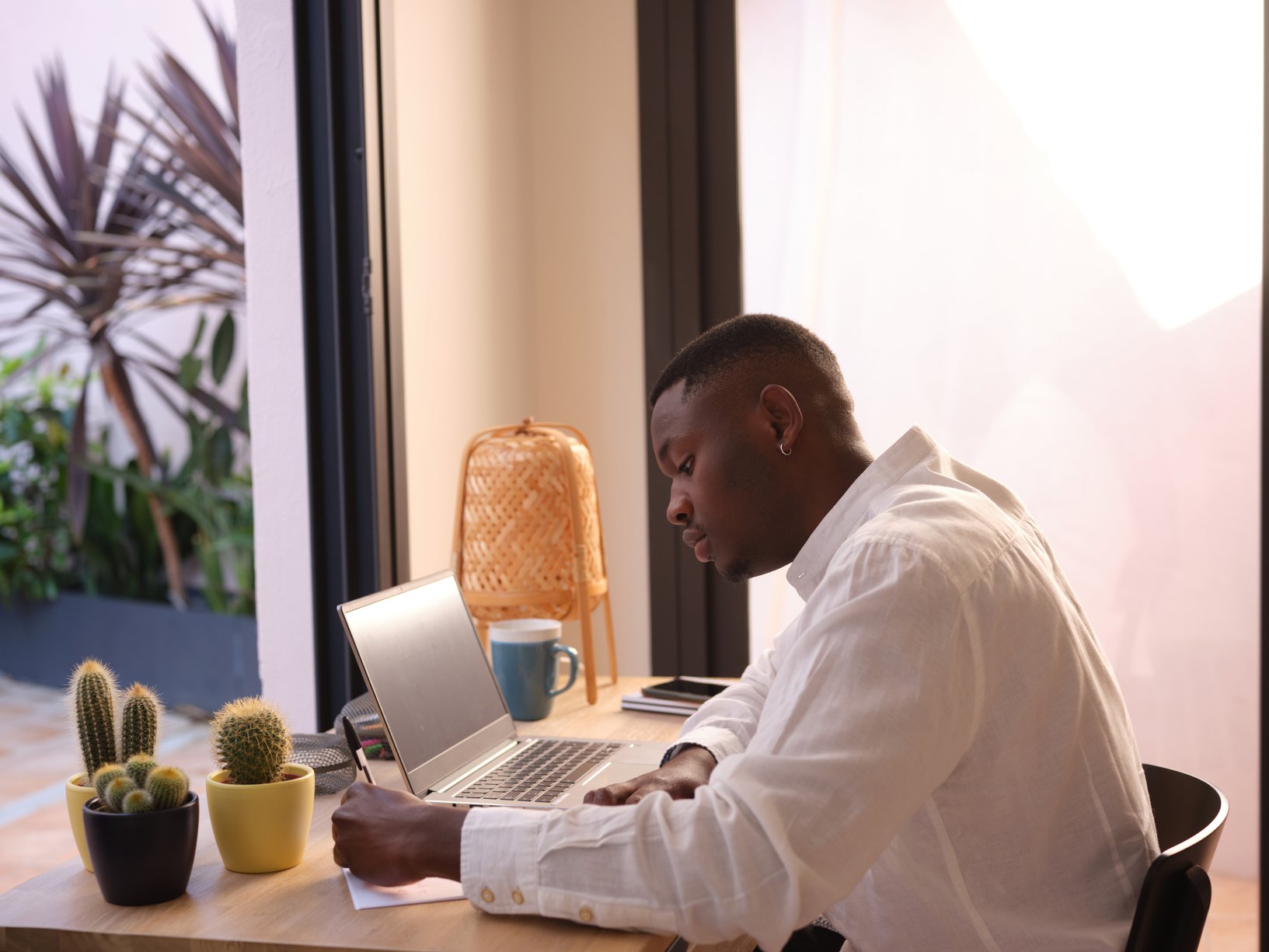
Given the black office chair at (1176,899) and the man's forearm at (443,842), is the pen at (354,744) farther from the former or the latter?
the black office chair at (1176,899)

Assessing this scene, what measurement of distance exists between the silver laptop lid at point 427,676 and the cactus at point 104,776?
283 mm

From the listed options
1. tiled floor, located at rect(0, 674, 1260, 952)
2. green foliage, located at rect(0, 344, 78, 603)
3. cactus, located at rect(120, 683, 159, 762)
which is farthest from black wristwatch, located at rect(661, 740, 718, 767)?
green foliage, located at rect(0, 344, 78, 603)

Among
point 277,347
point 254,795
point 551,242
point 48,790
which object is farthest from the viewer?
point 48,790

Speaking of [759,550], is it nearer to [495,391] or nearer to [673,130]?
[495,391]

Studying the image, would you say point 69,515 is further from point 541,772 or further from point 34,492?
point 541,772

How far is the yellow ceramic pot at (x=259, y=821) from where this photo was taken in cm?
110

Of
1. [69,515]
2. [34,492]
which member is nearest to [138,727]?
[69,515]

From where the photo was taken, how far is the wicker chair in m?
1.95

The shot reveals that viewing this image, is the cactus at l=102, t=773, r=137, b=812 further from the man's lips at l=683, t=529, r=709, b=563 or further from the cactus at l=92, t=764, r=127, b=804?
the man's lips at l=683, t=529, r=709, b=563

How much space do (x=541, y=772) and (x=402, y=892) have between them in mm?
414

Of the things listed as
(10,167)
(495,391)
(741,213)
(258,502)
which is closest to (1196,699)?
(741,213)

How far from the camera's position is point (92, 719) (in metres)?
1.12

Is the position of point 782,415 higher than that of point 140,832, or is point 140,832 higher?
point 782,415

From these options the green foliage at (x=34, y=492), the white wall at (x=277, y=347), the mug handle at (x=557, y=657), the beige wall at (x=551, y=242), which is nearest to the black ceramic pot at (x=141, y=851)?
the mug handle at (x=557, y=657)
